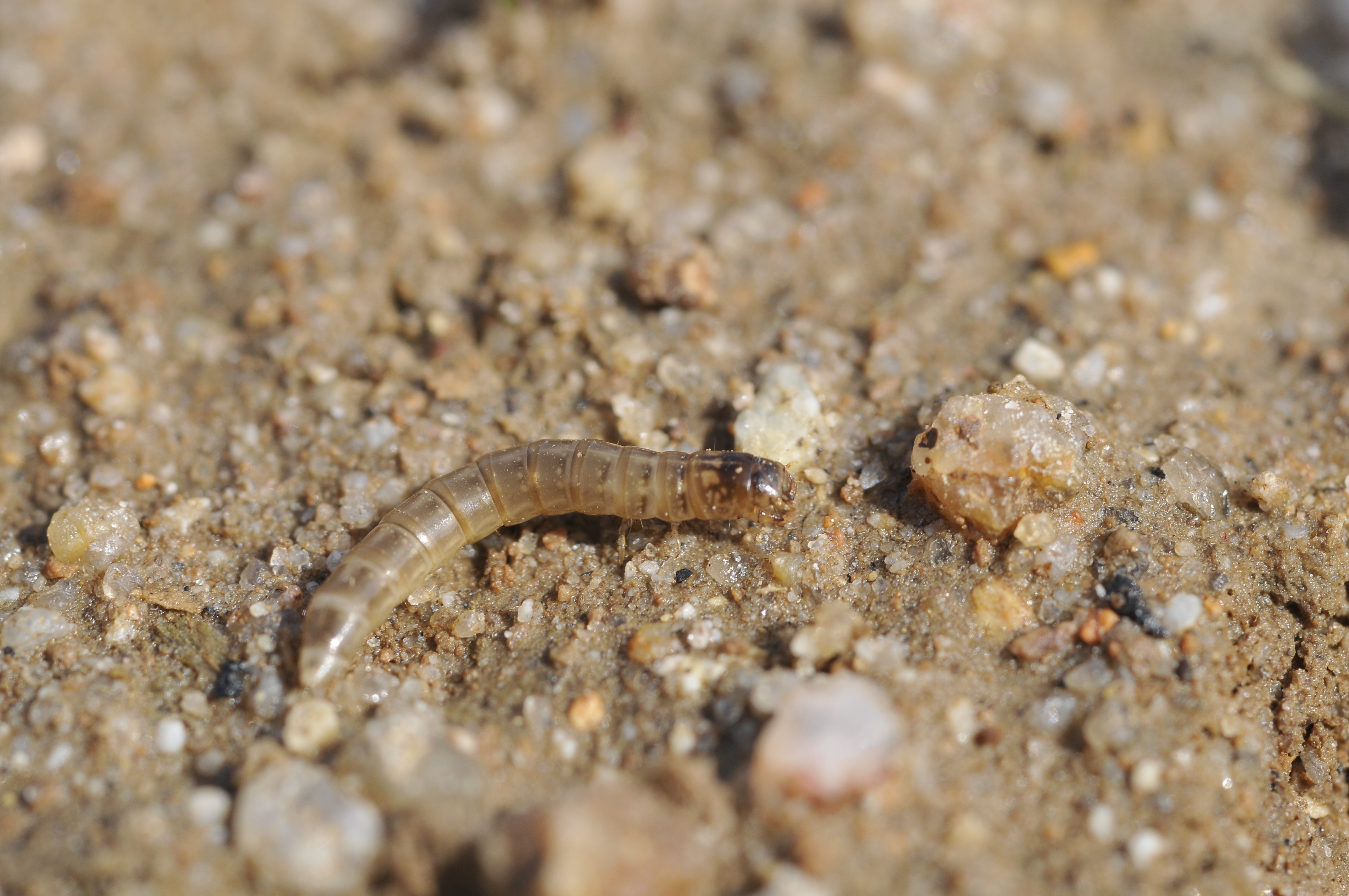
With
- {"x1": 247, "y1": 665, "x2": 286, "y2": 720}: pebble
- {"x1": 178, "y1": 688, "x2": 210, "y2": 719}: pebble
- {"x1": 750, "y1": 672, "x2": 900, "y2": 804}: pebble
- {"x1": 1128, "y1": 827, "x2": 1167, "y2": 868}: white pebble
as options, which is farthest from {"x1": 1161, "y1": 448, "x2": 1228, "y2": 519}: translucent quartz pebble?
{"x1": 178, "y1": 688, "x2": 210, "y2": 719}: pebble

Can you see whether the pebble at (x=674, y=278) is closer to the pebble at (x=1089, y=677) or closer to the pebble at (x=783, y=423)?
the pebble at (x=783, y=423)

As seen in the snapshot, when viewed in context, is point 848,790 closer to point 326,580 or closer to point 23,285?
point 326,580

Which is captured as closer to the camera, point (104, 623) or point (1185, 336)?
point (104, 623)

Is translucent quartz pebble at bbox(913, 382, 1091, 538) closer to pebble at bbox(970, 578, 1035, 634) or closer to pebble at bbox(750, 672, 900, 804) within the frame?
pebble at bbox(970, 578, 1035, 634)

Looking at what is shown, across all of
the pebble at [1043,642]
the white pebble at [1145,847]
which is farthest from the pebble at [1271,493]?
the white pebble at [1145,847]

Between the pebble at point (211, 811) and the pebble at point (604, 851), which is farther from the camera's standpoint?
the pebble at point (211, 811)

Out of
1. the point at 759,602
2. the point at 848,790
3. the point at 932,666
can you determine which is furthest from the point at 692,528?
the point at 848,790
